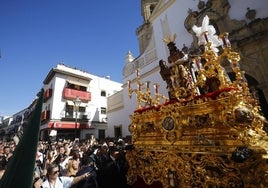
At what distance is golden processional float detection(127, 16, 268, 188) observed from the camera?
273 cm

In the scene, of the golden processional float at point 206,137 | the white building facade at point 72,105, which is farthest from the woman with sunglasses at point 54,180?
the white building facade at point 72,105

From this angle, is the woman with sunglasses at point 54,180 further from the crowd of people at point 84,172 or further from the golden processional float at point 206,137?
the golden processional float at point 206,137

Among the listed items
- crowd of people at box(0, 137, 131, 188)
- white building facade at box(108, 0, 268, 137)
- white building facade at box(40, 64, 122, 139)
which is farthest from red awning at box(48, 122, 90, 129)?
crowd of people at box(0, 137, 131, 188)

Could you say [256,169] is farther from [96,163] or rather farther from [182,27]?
[182,27]

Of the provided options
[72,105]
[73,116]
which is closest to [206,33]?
[73,116]

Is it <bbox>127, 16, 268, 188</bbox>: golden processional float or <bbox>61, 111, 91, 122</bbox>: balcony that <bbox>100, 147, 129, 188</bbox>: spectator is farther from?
<bbox>61, 111, 91, 122</bbox>: balcony

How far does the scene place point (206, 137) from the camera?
329 cm

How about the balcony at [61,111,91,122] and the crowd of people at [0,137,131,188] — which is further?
the balcony at [61,111,91,122]

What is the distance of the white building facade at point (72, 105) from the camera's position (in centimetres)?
2127

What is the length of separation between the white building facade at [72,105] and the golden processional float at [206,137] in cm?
1633

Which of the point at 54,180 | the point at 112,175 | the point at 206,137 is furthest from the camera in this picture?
the point at 112,175

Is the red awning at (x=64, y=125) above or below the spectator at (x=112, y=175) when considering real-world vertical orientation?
above

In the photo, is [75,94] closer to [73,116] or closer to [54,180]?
[73,116]

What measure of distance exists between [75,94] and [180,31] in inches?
652
